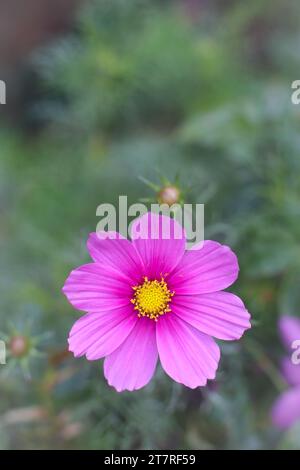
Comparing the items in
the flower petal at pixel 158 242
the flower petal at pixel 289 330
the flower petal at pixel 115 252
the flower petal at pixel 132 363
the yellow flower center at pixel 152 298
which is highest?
the flower petal at pixel 289 330

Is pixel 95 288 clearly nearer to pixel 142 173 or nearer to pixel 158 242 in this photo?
pixel 158 242

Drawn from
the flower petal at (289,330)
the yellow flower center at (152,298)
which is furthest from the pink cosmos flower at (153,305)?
the flower petal at (289,330)

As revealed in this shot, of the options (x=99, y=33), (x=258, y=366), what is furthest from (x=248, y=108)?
(x=258, y=366)

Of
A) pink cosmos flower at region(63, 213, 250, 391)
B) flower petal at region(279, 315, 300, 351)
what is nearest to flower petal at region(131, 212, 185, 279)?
pink cosmos flower at region(63, 213, 250, 391)

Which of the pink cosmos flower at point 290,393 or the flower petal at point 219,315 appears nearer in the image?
the flower petal at point 219,315

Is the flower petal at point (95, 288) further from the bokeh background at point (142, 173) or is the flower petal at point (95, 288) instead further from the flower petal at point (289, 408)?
the flower petal at point (289, 408)

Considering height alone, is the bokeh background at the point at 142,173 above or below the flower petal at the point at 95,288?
above

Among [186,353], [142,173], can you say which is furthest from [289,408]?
[142,173]
